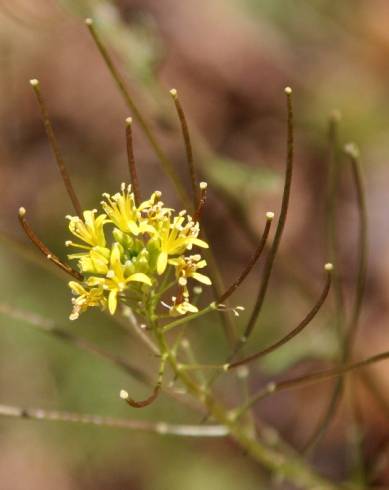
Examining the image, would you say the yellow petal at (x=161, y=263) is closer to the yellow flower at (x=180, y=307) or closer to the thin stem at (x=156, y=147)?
the yellow flower at (x=180, y=307)

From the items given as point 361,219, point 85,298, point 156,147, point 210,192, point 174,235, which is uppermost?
point 210,192

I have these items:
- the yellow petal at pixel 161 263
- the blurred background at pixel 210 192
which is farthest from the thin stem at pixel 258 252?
the blurred background at pixel 210 192

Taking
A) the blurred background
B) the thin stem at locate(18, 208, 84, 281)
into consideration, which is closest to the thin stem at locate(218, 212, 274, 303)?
the thin stem at locate(18, 208, 84, 281)

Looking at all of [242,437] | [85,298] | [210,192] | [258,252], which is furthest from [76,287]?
[210,192]

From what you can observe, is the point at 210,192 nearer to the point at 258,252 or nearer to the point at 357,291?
the point at 357,291

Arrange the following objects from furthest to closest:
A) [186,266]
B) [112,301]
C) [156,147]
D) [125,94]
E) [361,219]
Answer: [361,219] → [156,147] → [125,94] → [186,266] → [112,301]

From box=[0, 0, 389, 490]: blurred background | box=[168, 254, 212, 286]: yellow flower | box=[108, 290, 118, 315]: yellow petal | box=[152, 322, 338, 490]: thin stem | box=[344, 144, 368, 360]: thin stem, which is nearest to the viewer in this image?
box=[108, 290, 118, 315]: yellow petal

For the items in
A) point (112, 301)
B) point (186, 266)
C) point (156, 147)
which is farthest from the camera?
point (156, 147)

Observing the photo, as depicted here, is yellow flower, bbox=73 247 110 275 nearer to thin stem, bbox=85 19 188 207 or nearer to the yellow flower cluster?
the yellow flower cluster
